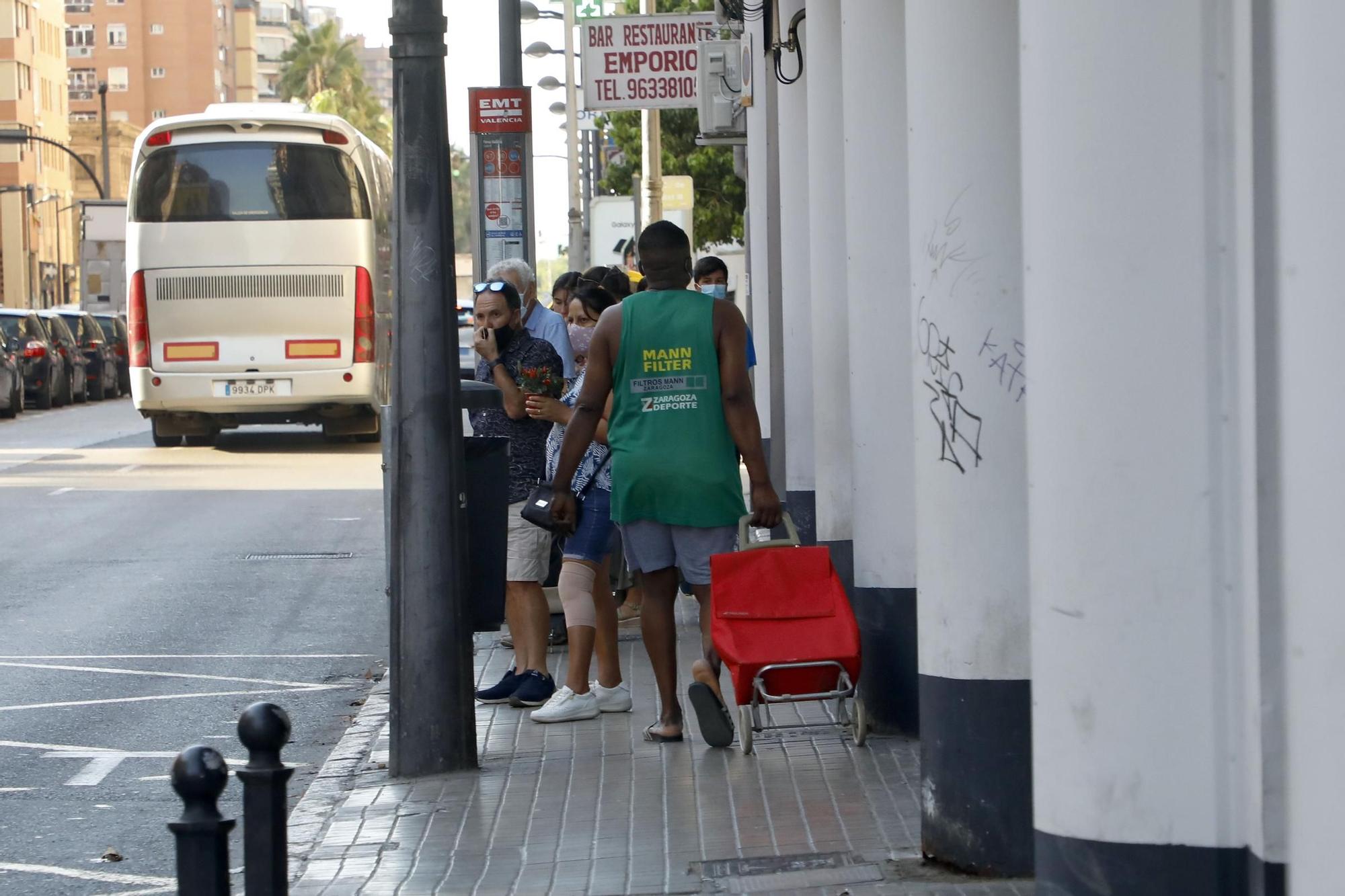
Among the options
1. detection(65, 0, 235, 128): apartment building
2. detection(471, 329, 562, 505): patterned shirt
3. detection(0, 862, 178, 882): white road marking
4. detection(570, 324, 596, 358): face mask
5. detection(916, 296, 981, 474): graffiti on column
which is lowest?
detection(0, 862, 178, 882): white road marking

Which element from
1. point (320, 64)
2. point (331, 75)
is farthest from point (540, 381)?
point (331, 75)

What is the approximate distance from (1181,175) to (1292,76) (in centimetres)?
62

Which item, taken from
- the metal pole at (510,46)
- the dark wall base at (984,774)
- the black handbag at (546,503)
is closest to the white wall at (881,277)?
the black handbag at (546,503)

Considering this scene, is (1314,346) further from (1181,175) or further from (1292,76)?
(1181,175)

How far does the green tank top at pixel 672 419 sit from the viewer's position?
7102 mm

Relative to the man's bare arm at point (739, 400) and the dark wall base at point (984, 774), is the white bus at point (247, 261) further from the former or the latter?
the dark wall base at point (984, 774)

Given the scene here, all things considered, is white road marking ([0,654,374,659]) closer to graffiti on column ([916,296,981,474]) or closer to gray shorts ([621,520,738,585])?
gray shorts ([621,520,738,585])

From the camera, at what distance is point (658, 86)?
53.3ft

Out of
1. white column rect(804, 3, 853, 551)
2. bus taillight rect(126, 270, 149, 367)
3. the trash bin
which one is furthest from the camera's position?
bus taillight rect(126, 270, 149, 367)

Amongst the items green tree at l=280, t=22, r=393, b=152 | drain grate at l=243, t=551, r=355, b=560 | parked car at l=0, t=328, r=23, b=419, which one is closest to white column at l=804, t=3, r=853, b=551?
drain grate at l=243, t=551, r=355, b=560

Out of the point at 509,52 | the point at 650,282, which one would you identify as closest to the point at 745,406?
the point at 650,282

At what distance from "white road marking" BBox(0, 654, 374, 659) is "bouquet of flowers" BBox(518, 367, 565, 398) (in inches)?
116

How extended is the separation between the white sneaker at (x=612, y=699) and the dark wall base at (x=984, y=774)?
Result: 292 centimetres

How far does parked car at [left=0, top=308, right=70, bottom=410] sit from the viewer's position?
123 feet
